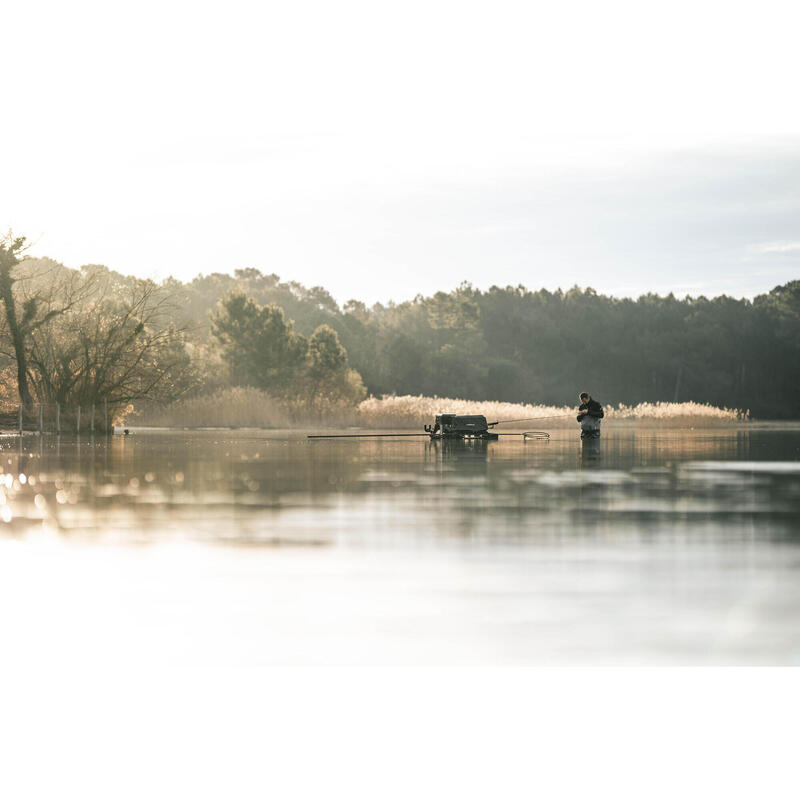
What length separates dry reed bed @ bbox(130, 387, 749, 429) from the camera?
58188mm

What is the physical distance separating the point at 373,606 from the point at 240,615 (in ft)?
3.12

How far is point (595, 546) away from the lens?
12.0 metres

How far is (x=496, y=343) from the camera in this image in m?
145

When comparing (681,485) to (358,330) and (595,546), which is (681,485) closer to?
(595,546)

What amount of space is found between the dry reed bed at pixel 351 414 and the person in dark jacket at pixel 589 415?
762 inches

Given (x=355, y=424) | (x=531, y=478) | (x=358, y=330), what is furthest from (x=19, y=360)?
(x=358, y=330)

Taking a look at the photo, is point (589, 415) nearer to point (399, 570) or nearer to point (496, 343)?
point (399, 570)

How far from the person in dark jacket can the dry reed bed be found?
19.4 metres

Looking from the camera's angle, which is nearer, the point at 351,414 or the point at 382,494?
the point at 382,494

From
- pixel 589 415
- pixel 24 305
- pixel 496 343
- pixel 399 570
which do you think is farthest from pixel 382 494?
pixel 496 343

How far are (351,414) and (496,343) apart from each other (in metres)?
83.9

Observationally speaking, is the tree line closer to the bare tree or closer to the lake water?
the bare tree

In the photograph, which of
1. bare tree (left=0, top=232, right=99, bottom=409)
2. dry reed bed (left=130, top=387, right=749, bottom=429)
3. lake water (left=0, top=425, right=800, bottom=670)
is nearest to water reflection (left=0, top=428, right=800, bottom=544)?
lake water (left=0, top=425, right=800, bottom=670)

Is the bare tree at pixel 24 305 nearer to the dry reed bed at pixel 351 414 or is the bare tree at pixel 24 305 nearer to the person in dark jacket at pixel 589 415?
the dry reed bed at pixel 351 414
